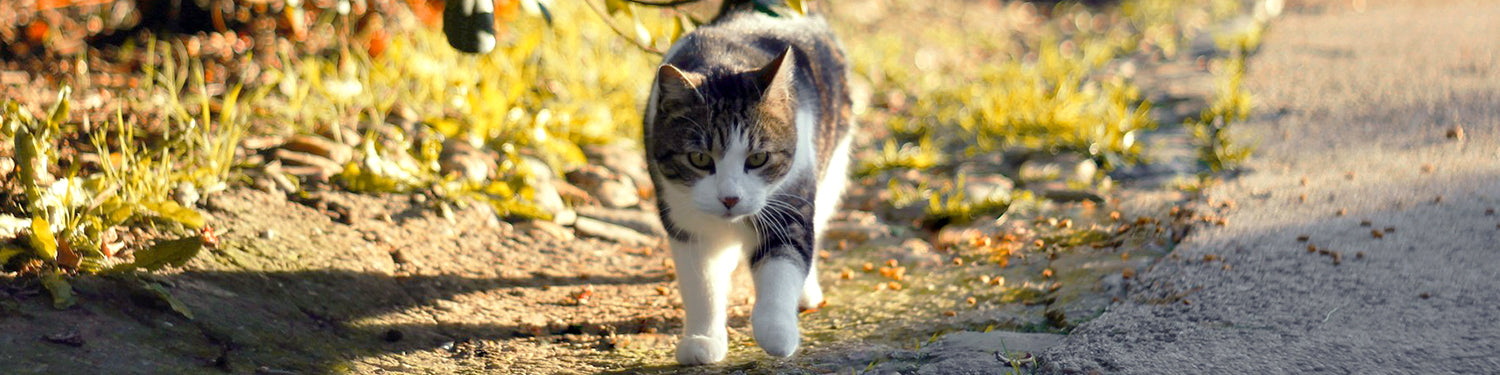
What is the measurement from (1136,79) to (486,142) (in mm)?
3548

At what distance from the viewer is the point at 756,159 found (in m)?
2.63

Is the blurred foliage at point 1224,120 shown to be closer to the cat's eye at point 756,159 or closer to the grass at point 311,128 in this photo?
the cat's eye at point 756,159

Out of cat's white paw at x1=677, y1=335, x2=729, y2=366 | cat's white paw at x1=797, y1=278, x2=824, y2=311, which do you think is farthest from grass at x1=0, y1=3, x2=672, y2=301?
cat's white paw at x1=677, y1=335, x2=729, y2=366

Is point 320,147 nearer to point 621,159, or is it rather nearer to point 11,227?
point 11,227

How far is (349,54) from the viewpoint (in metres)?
4.43

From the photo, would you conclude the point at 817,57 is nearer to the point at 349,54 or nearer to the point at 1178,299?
the point at 1178,299

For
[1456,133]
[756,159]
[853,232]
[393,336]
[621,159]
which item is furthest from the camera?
[621,159]

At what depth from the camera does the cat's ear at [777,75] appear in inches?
101

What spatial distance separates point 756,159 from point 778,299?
0.33 meters

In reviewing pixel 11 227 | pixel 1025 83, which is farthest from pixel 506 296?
pixel 1025 83

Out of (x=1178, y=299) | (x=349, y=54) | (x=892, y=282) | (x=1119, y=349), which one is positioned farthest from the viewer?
(x=349, y=54)

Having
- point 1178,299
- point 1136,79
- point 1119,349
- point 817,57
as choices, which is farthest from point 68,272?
point 1136,79

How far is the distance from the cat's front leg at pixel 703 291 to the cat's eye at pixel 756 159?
0.25 metres

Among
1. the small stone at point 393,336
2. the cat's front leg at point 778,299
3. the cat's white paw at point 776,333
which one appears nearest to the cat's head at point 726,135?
the cat's front leg at point 778,299
